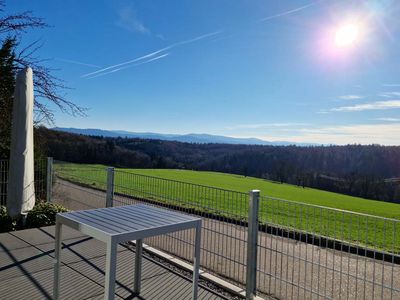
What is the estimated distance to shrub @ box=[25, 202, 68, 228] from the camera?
25.2ft

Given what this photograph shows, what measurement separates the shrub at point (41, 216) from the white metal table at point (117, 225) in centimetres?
444

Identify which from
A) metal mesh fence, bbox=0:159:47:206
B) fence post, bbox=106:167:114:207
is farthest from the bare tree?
fence post, bbox=106:167:114:207

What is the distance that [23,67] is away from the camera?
32.7ft

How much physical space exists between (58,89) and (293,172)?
167ft

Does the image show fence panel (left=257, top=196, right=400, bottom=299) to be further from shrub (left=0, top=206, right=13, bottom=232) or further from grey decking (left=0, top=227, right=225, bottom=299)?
shrub (left=0, top=206, right=13, bottom=232)

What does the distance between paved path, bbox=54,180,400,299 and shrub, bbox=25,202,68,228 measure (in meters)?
1.35

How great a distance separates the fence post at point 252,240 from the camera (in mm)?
4449

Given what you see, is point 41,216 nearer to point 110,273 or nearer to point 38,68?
point 38,68

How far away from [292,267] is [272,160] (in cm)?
6350

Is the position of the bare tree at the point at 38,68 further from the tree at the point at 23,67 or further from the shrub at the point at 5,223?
the shrub at the point at 5,223

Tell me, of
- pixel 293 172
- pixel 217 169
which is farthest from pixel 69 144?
pixel 293 172

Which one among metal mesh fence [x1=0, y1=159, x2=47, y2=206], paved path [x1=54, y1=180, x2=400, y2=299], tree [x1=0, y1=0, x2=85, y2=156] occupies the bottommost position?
paved path [x1=54, y1=180, x2=400, y2=299]

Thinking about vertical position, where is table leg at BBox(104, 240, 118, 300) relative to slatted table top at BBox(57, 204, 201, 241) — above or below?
below

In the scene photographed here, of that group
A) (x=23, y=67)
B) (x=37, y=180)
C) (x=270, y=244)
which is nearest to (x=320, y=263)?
(x=270, y=244)
